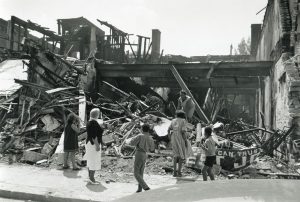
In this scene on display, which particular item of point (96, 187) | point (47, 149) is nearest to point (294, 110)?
point (96, 187)

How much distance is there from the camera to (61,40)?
2786 centimetres

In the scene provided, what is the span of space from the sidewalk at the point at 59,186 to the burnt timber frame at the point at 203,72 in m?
7.88

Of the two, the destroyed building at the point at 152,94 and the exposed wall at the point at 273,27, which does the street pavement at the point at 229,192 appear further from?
the exposed wall at the point at 273,27

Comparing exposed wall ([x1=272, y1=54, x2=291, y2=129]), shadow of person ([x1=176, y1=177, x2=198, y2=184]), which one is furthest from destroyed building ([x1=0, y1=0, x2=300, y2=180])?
shadow of person ([x1=176, y1=177, x2=198, y2=184])

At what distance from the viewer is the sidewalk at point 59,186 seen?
22.9 feet

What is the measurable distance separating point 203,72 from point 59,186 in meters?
9.59

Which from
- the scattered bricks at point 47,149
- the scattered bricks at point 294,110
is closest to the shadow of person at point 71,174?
the scattered bricks at point 47,149

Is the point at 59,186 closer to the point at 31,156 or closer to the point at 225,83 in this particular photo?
the point at 31,156

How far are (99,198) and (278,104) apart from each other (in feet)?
23.8

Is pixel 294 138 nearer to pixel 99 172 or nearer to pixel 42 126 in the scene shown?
pixel 99 172

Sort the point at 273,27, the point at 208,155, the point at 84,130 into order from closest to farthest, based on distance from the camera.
A: the point at 208,155
the point at 84,130
the point at 273,27

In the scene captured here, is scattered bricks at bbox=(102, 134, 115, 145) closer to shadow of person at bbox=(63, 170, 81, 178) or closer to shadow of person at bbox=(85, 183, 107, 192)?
shadow of person at bbox=(63, 170, 81, 178)

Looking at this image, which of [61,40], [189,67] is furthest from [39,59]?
[61,40]

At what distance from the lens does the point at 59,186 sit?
765 centimetres
